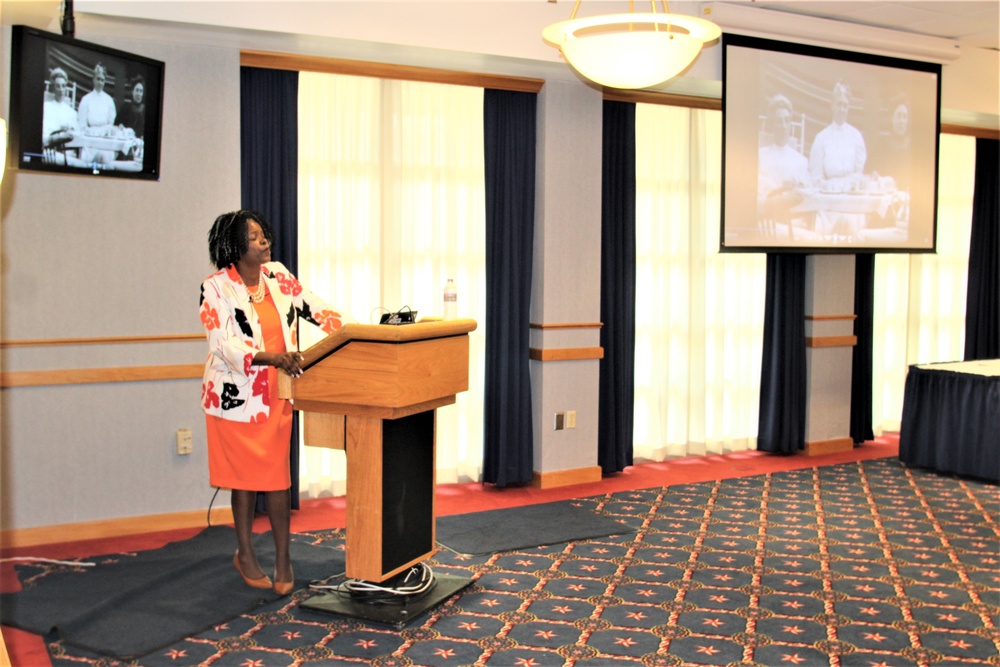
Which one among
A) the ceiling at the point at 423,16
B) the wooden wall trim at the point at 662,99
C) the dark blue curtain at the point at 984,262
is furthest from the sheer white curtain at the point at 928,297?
the wooden wall trim at the point at 662,99

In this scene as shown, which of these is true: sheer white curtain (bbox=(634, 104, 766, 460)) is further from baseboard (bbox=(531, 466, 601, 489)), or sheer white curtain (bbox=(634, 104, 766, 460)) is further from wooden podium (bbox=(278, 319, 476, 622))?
wooden podium (bbox=(278, 319, 476, 622))

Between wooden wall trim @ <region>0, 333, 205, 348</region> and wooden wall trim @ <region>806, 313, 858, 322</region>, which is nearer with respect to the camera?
wooden wall trim @ <region>0, 333, 205, 348</region>

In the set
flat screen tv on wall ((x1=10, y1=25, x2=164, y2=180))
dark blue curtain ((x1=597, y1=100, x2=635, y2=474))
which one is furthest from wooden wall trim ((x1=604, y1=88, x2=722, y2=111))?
flat screen tv on wall ((x1=10, y1=25, x2=164, y2=180))

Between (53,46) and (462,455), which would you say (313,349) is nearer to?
(53,46)

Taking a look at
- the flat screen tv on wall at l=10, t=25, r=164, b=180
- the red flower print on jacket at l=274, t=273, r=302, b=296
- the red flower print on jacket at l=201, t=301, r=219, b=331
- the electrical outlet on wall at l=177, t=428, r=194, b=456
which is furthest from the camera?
the electrical outlet on wall at l=177, t=428, r=194, b=456

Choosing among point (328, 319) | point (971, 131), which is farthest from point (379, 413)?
point (971, 131)

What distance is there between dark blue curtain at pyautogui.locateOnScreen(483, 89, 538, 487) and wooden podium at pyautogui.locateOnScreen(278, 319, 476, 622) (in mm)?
2168

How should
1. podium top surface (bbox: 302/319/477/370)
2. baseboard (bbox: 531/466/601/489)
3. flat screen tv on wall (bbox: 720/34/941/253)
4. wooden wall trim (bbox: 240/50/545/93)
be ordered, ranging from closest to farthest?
podium top surface (bbox: 302/319/477/370) < wooden wall trim (bbox: 240/50/545/93) < baseboard (bbox: 531/466/601/489) < flat screen tv on wall (bbox: 720/34/941/253)

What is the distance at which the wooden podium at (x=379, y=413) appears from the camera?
3.39 meters

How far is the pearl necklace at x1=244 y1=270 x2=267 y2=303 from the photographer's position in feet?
12.3

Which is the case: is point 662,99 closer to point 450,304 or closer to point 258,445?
point 450,304

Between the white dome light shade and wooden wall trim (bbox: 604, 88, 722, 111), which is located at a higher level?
wooden wall trim (bbox: 604, 88, 722, 111)

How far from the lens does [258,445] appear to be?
371 centimetres

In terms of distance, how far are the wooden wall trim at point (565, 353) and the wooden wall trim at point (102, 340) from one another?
2169 millimetres
